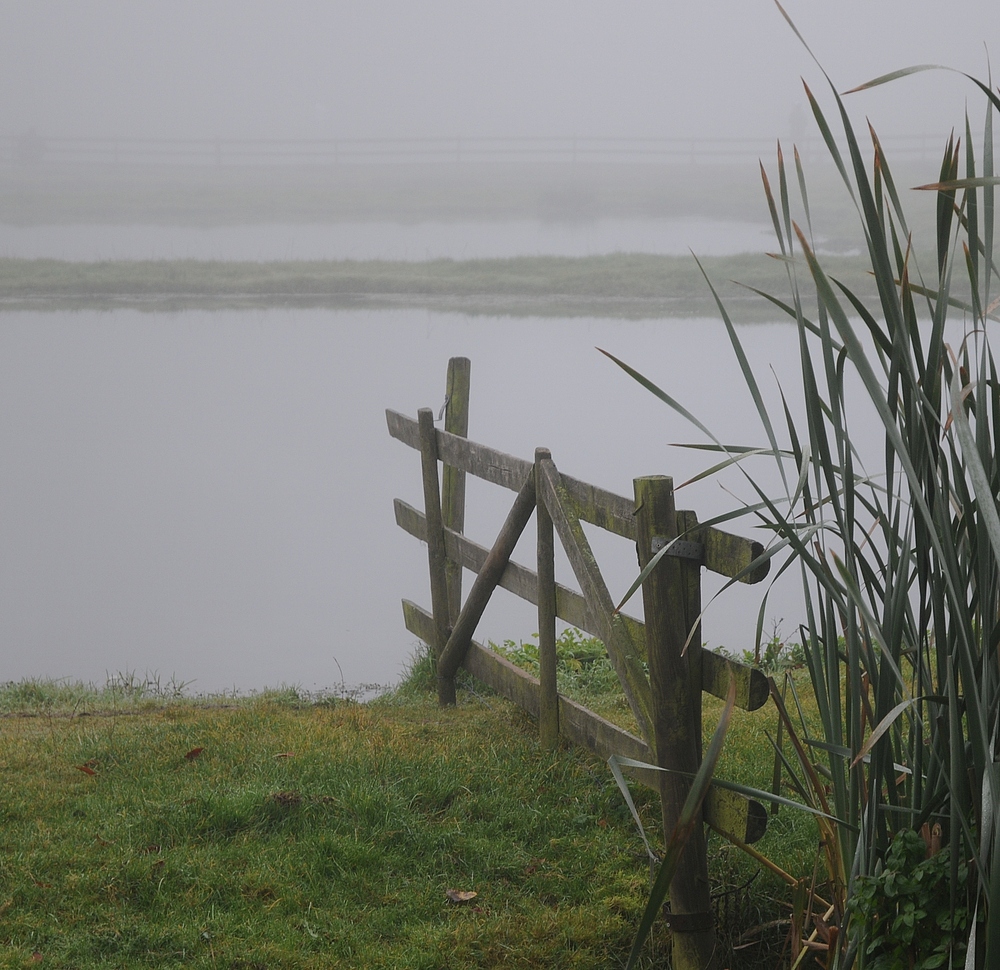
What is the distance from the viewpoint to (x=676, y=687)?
219 centimetres

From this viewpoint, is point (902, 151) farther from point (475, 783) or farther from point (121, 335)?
point (475, 783)

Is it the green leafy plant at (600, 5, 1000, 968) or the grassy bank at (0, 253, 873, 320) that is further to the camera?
the grassy bank at (0, 253, 873, 320)

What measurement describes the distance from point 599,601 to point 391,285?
12823mm

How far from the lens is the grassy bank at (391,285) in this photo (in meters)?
14.5

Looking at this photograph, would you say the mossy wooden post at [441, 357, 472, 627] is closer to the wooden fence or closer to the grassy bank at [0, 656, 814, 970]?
the wooden fence

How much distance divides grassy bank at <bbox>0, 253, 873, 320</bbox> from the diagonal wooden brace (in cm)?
1093

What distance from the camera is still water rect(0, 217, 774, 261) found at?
15.2 metres

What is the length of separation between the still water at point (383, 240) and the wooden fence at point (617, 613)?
12.2 metres

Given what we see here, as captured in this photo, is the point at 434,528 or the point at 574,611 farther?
the point at 434,528

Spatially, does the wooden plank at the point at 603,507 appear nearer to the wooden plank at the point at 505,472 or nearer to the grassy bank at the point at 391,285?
the wooden plank at the point at 505,472

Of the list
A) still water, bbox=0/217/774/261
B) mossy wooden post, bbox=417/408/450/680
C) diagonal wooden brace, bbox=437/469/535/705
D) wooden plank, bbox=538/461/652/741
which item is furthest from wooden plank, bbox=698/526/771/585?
still water, bbox=0/217/774/261

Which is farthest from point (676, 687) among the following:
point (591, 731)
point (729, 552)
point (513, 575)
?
point (513, 575)

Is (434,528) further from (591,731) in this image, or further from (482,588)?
(591,731)

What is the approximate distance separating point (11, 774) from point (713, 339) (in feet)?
43.8
